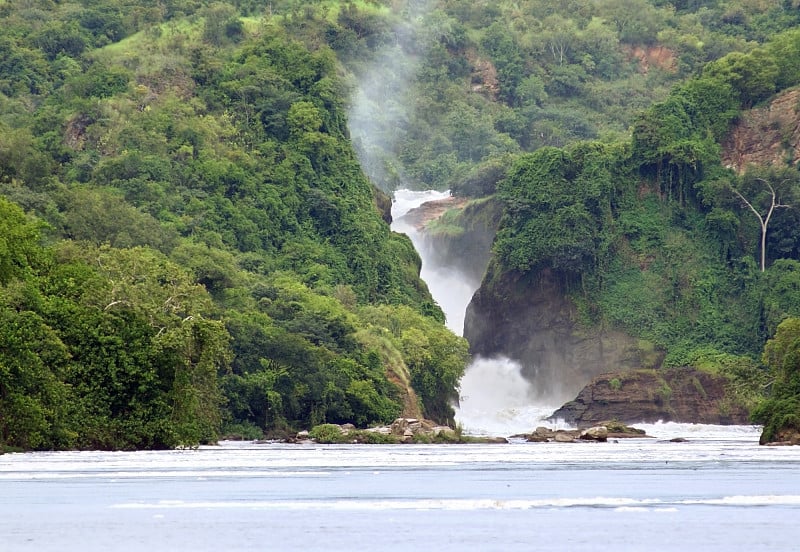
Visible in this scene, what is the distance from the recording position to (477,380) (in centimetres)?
15225

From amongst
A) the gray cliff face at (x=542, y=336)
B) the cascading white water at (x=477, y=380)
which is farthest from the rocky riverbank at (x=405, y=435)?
the gray cliff face at (x=542, y=336)

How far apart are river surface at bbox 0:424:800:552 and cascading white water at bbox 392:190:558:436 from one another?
67.6m

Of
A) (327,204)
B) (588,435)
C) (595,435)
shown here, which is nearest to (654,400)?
(327,204)

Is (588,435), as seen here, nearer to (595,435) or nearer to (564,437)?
(595,435)

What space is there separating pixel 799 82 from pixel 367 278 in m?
44.6

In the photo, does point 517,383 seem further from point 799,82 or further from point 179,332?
point 179,332

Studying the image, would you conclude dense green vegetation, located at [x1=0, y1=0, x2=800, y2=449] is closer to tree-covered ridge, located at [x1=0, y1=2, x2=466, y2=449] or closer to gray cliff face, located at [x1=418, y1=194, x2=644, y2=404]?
tree-covered ridge, located at [x1=0, y1=2, x2=466, y2=449]

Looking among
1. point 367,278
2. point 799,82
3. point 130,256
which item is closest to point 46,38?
point 367,278

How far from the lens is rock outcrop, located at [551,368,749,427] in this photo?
130500 millimetres

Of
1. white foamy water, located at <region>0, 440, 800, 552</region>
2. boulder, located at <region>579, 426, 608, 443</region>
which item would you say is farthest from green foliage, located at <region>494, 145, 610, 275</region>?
white foamy water, located at <region>0, 440, 800, 552</region>

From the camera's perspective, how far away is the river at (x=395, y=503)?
30.9 meters

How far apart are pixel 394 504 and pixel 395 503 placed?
11.1 inches

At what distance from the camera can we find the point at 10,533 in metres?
32.0

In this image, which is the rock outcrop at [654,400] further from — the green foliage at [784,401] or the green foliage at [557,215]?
the green foliage at [784,401]
